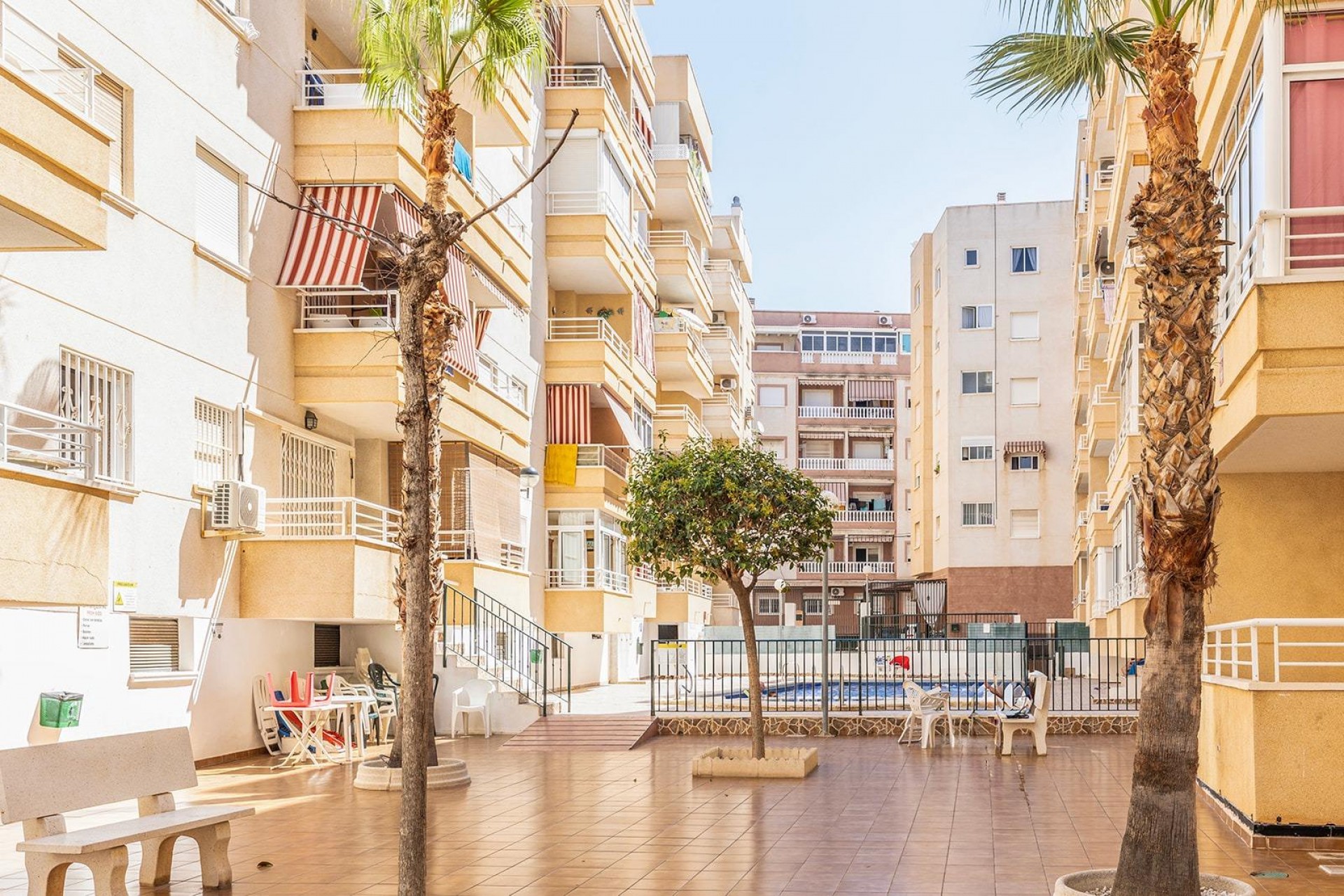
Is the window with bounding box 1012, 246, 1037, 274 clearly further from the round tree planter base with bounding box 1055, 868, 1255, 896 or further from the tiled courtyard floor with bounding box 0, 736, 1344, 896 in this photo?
the round tree planter base with bounding box 1055, 868, 1255, 896

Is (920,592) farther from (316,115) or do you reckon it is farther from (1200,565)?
(1200,565)

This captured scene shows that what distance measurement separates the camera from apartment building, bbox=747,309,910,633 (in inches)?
2980

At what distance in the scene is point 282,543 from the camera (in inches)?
778

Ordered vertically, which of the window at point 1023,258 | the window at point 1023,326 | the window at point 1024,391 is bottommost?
the window at point 1024,391

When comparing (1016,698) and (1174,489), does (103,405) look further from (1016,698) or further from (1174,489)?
(1016,698)

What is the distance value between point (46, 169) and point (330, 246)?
9494mm

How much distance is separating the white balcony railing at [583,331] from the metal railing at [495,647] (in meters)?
9.30

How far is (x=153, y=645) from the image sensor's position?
17.8m

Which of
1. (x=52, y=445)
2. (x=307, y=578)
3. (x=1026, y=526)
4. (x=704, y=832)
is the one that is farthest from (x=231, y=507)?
(x=1026, y=526)

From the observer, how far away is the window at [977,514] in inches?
2365

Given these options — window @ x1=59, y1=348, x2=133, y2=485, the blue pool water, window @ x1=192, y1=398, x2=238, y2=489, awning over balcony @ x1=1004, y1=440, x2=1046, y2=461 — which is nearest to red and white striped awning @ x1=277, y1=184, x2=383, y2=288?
window @ x1=192, y1=398, x2=238, y2=489

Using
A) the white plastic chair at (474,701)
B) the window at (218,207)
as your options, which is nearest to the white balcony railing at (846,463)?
the white plastic chair at (474,701)

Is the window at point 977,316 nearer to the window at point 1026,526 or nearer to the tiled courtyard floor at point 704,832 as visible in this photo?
the window at point 1026,526

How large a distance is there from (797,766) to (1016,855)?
19.2ft
